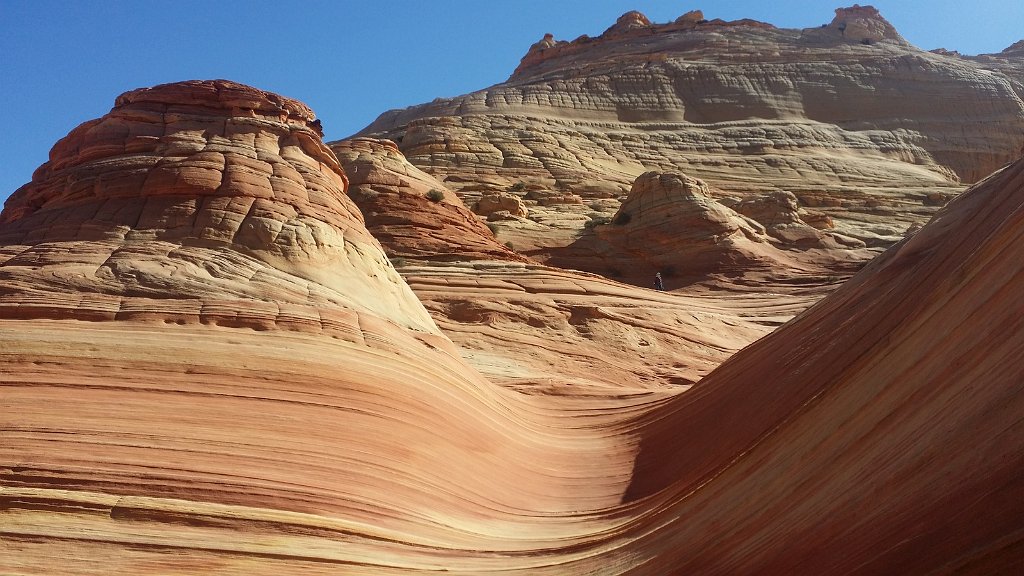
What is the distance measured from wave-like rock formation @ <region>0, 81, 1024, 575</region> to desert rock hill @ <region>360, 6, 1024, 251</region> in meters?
21.4

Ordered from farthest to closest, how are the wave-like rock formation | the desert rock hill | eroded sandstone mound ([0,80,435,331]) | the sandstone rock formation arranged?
the desert rock hill, the sandstone rock formation, eroded sandstone mound ([0,80,435,331]), the wave-like rock formation

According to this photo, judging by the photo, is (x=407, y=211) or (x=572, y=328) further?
(x=407, y=211)

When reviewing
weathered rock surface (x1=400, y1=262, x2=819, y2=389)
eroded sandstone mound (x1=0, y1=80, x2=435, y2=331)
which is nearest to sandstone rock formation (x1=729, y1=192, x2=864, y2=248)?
weathered rock surface (x1=400, y1=262, x2=819, y2=389)

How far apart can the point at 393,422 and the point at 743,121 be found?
53135 mm

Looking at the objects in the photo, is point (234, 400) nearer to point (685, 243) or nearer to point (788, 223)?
point (685, 243)

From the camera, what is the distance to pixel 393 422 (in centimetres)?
726

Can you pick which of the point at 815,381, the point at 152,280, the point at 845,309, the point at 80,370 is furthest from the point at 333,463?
the point at 845,309

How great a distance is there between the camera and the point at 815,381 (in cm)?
650

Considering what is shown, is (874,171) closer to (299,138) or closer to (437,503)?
(299,138)

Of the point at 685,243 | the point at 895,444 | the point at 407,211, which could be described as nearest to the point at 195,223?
the point at 895,444

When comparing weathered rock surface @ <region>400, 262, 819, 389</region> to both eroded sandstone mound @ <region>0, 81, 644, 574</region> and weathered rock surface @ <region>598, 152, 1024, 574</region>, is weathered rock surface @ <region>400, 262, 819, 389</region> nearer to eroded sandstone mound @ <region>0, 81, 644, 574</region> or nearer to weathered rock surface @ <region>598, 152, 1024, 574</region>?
eroded sandstone mound @ <region>0, 81, 644, 574</region>

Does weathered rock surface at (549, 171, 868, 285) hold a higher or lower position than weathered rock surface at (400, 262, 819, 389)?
higher

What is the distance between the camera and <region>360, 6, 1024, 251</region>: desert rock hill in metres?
40.8

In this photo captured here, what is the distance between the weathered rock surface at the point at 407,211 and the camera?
20797 millimetres
